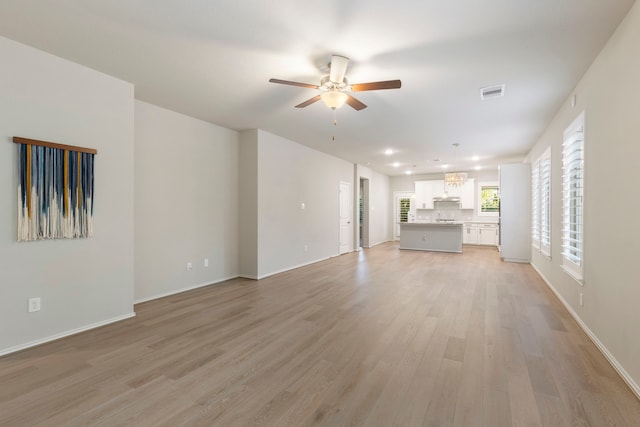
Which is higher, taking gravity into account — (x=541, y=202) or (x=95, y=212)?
(x=541, y=202)

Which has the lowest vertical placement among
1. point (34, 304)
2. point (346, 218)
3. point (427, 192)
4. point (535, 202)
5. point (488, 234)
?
point (34, 304)

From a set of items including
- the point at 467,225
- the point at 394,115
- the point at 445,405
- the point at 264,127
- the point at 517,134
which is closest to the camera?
the point at 445,405

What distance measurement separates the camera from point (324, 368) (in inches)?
96.8

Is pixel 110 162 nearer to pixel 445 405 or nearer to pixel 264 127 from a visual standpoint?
pixel 264 127

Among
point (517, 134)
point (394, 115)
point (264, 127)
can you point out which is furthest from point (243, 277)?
point (517, 134)

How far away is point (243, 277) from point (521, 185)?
6.65 meters

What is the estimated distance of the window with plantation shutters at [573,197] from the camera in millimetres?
3299

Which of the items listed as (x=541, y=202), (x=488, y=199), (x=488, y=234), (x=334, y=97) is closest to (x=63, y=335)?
(x=334, y=97)

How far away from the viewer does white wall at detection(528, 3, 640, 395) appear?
216cm

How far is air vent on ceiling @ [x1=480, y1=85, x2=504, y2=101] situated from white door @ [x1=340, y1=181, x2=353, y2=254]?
4947 millimetres

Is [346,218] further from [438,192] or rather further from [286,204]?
[438,192]

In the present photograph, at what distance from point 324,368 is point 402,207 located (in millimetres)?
10560

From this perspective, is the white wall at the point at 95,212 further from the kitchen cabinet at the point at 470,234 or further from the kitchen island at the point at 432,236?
the kitchen cabinet at the point at 470,234

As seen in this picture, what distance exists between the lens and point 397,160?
28.6 feet
